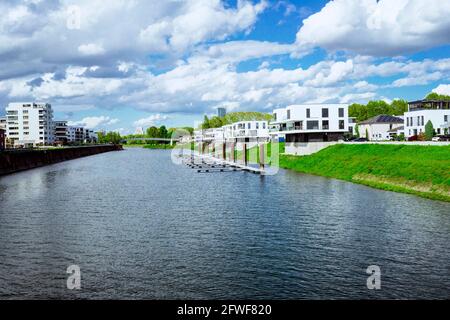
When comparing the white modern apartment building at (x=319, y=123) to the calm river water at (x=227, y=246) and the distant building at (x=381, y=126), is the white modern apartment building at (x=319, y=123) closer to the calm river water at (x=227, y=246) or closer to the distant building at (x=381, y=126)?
the distant building at (x=381, y=126)

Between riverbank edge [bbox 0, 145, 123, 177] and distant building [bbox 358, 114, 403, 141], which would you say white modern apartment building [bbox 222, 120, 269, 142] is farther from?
riverbank edge [bbox 0, 145, 123, 177]

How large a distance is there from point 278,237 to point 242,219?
7.34 meters

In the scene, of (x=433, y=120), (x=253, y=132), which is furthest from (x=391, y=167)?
(x=253, y=132)

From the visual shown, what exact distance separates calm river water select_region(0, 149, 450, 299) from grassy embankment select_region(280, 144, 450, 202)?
3811mm

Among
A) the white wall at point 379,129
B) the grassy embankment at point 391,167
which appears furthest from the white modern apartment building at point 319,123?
the white wall at point 379,129

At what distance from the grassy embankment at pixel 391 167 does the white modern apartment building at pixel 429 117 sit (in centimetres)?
3142

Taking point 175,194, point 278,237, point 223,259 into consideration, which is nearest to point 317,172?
point 175,194

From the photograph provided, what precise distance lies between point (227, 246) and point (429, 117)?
99222mm

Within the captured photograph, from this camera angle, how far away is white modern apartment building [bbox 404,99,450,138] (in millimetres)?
112812

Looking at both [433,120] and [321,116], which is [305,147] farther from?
[433,120]

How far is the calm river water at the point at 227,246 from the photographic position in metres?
22.3

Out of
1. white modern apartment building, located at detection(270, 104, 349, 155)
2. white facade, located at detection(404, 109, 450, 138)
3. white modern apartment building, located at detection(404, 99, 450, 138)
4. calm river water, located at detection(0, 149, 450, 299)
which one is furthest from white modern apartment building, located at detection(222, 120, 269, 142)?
calm river water, located at detection(0, 149, 450, 299)

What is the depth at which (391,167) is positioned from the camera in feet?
208
